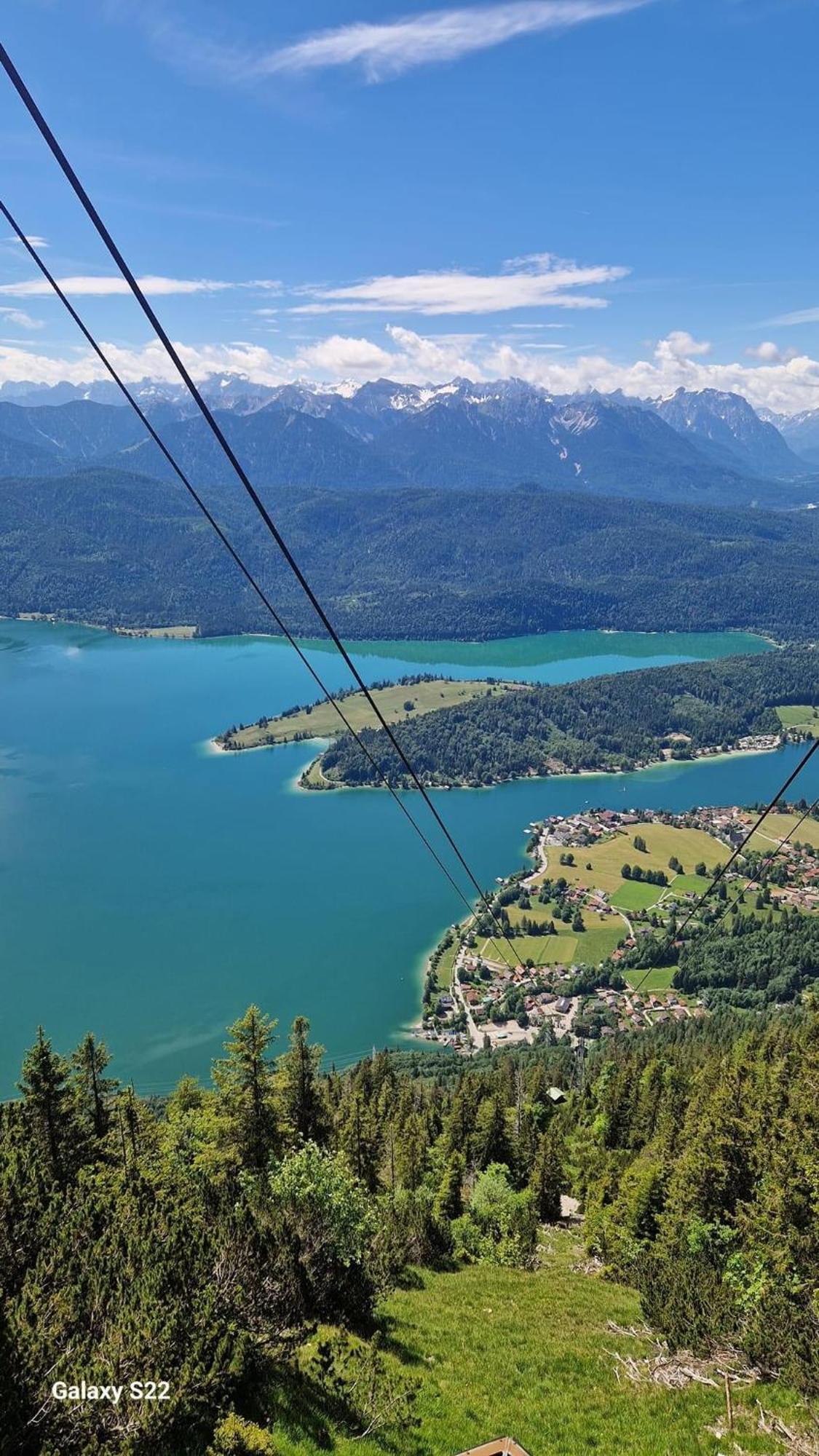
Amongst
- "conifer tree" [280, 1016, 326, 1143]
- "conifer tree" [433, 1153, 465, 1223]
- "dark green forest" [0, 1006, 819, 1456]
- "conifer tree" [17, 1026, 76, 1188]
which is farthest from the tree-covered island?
"conifer tree" [17, 1026, 76, 1188]

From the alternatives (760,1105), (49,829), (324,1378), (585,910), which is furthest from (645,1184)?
(49,829)

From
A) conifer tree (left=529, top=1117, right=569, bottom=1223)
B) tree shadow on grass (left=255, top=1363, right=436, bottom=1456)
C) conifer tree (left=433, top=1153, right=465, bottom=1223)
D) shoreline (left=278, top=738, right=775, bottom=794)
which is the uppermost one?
tree shadow on grass (left=255, top=1363, right=436, bottom=1456)

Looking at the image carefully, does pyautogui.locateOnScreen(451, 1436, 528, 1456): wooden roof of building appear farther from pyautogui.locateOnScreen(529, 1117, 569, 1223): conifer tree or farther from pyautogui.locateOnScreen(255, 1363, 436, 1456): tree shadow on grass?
pyautogui.locateOnScreen(529, 1117, 569, 1223): conifer tree

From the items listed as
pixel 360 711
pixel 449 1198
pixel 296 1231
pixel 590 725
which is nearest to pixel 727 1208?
pixel 449 1198

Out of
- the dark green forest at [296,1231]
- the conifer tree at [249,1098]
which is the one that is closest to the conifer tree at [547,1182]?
the dark green forest at [296,1231]

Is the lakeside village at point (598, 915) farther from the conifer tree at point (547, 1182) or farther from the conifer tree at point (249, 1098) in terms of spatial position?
the conifer tree at point (249, 1098)

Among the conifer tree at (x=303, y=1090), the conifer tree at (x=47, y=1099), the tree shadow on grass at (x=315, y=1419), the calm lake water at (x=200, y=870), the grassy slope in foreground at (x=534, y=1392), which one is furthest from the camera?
the calm lake water at (x=200, y=870)
